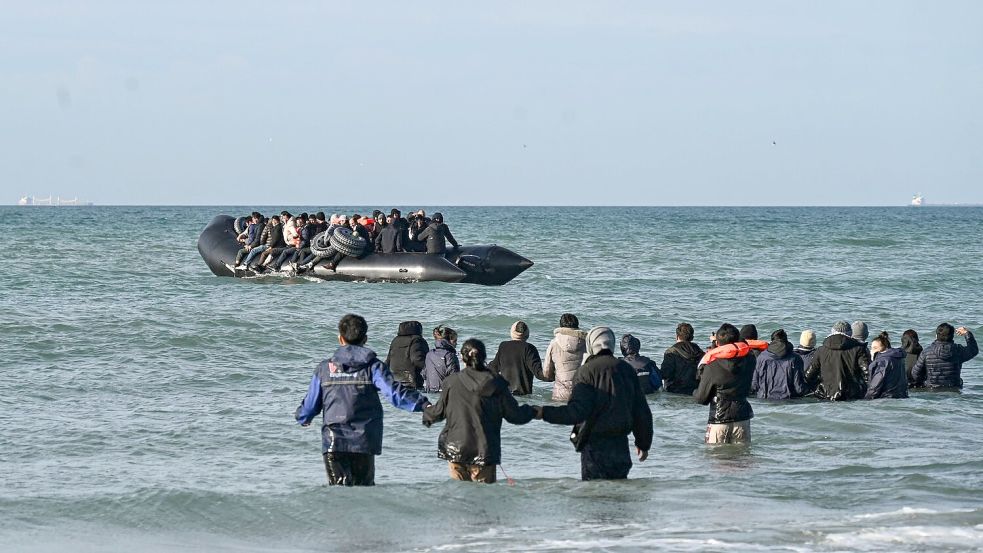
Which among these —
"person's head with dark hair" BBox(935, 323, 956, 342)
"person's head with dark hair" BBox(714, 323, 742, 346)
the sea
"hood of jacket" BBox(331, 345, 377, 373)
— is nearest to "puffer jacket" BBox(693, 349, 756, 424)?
"person's head with dark hair" BBox(714, 323, 742, 346)

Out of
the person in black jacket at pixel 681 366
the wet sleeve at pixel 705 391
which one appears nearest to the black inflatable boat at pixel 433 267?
the person in black jacket at pixel 681 366

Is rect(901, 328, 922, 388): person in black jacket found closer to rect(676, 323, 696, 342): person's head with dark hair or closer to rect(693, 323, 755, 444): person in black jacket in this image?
rect(676, 323, 696, 342): person's head with dark hair

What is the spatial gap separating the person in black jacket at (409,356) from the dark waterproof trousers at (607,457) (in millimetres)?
4566

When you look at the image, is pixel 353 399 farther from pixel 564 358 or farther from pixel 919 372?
pixel 919 372

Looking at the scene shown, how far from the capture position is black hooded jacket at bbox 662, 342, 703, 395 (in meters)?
12.0

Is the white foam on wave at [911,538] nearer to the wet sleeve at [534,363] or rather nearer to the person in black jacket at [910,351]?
the wet sleeve at [534,363]

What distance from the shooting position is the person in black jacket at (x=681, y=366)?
39.2 ft

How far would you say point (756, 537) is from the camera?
22.7 ft

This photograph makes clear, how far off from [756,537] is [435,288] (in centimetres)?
1776

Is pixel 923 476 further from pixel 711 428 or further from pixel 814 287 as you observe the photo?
pixel 814 287

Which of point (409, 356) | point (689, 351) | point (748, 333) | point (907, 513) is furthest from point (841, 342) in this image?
point (907, 513)

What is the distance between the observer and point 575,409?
7289 mm

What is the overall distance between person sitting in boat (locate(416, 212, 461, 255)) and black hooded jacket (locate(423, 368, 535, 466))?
55.2 ft

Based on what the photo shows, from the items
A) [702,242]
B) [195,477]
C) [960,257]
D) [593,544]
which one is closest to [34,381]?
[195,477]
